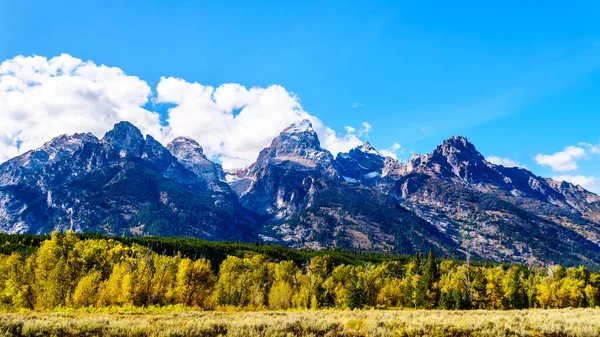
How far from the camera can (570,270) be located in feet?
372

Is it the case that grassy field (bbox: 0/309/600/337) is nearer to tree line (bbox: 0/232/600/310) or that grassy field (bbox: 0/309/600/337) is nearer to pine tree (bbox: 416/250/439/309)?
tree line (bbox: 0/232/600/310)

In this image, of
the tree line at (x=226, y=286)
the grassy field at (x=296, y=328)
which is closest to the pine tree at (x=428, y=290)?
the tree line at (x=226, y=286)

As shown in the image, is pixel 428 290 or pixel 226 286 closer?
pixel 428 290

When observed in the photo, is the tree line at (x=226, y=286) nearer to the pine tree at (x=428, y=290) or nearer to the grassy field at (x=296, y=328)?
the pine tree at (x=428, y=290)

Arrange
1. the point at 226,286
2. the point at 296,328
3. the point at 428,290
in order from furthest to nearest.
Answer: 1. the point at 226,286
2. the point at 428,290
3. the point at 296,328

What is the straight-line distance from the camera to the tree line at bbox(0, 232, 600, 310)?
61.9m

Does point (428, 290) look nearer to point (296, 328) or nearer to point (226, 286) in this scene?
point (226, 286)

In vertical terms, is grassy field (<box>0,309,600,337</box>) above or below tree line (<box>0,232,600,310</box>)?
above

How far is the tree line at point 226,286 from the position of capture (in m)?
61.9

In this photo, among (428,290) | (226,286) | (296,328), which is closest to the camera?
(296,328)

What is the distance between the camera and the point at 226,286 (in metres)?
91.3

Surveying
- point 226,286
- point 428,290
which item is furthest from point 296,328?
point 428,290

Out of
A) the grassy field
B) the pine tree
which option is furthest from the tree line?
the grassy field

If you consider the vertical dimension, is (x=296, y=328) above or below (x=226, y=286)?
above
